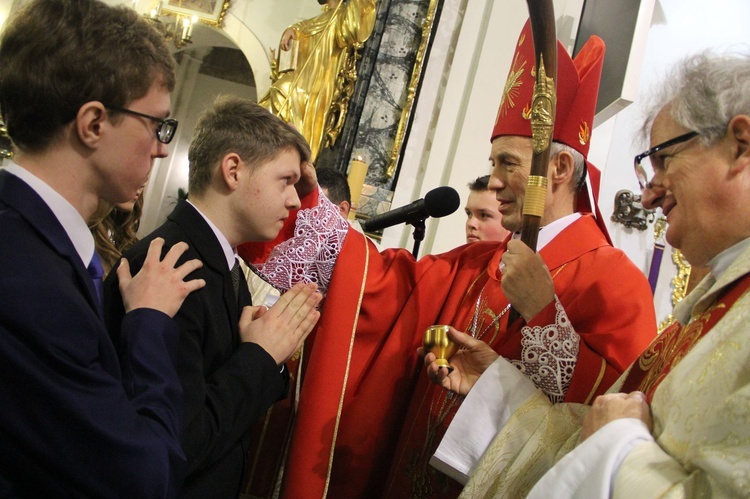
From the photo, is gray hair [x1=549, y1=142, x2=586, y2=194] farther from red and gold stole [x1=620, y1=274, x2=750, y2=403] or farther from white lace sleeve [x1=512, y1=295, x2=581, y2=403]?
red and gold stole [x1=620, y1=274, x2=750, y2=403]

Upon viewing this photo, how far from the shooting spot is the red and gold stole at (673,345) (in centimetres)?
139

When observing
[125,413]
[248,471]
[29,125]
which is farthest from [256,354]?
[248,471]

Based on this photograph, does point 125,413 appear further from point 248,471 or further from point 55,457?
point 248,471

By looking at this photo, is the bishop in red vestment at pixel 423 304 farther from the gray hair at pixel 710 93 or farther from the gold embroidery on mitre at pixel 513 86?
the gray hair at pixel 710 93

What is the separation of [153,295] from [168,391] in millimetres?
225

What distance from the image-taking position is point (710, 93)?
4.89 ft

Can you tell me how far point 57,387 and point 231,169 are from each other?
0.89m

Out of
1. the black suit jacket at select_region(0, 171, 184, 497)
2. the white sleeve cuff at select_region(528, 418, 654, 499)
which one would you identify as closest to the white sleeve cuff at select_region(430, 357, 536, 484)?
the white sleeve cuff at select_region(528, 418, 654, 499)

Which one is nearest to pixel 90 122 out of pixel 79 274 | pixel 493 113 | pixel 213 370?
pixel 79 274

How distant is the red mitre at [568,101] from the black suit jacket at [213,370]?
1.26 meters

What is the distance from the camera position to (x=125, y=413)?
1.18 m

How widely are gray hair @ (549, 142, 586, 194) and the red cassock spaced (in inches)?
5.8

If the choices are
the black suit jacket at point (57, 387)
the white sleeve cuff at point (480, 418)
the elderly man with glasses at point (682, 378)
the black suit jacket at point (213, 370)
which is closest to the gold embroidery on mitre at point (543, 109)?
the elderly man with glasses at point (682, 378)

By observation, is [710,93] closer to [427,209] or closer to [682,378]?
[682,378]
